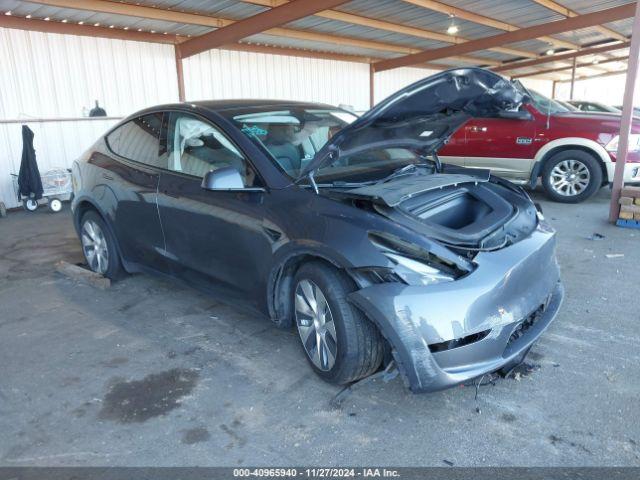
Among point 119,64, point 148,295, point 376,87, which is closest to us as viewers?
point 148,295

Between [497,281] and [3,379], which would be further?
[3,379]

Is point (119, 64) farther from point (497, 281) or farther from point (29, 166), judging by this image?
point (497, 281)

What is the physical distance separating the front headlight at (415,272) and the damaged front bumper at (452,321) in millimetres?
38

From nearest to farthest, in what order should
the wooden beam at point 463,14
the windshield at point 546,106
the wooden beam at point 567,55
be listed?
the windshield at point 546,106 < the wooden beam at point 463,14 < the wooden beam at point 567,55

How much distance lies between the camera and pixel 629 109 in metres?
5.61

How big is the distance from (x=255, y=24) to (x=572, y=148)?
5894 millimetres

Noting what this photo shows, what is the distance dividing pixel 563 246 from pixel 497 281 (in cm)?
332

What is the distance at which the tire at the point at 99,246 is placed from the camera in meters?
4.14

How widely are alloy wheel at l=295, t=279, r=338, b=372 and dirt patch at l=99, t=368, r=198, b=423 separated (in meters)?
0.69

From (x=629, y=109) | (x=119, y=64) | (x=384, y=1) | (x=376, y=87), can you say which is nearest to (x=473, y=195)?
(x=629, y=109)

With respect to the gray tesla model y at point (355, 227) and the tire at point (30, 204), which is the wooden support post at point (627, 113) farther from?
the tire at point (30, 204)

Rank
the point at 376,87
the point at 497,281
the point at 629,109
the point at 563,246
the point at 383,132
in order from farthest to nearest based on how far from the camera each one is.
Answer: the point at 376,87, the point at 629,109, the point at 563,246, the point at 383,132, the point at 497,281

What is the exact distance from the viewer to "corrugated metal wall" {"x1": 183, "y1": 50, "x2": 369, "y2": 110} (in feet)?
38.4

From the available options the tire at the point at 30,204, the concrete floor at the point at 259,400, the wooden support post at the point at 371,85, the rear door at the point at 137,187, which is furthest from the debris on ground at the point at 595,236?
the wooden support post at the point at 371,85
